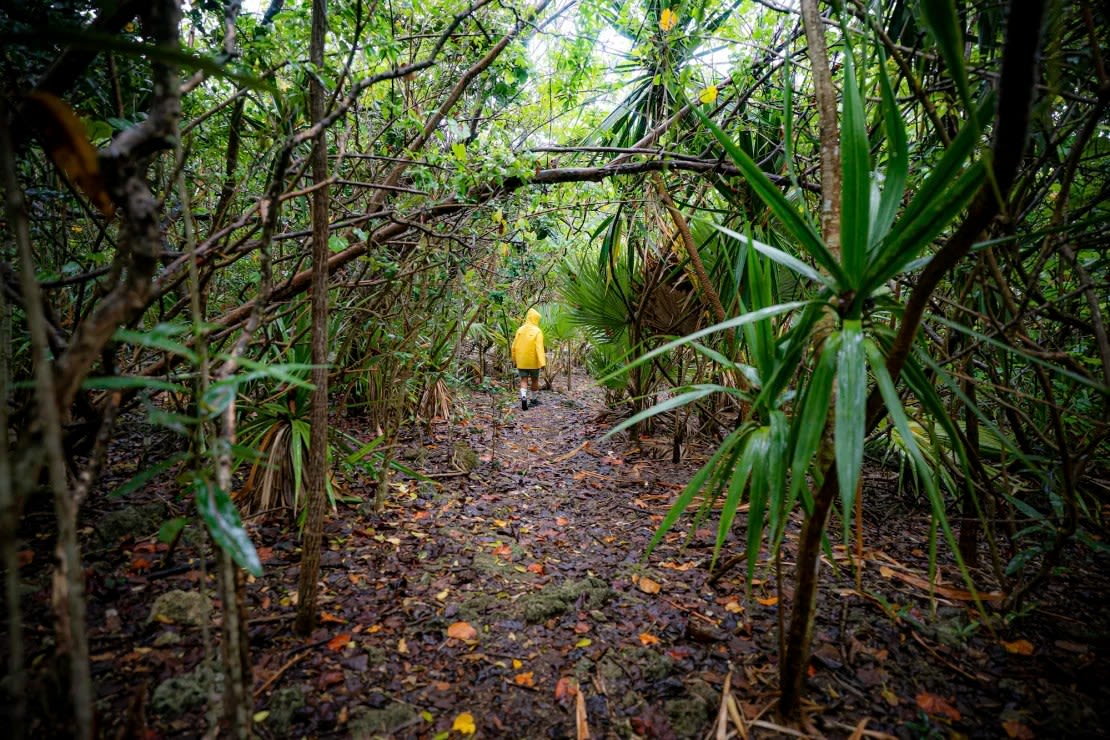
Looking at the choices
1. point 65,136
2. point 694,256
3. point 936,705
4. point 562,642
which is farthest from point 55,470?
point 694,256

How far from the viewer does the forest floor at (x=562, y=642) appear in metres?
1.21

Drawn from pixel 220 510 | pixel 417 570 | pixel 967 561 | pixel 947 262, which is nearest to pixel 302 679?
pixel 417 570

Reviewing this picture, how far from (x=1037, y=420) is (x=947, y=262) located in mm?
2579

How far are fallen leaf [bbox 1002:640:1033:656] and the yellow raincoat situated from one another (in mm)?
4324

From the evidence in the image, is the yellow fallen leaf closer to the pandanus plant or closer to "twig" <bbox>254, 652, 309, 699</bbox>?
"twig" <bbox>254, 652, 309, 699</bbox>

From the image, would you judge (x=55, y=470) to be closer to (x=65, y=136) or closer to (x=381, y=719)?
(x=65, y=136)

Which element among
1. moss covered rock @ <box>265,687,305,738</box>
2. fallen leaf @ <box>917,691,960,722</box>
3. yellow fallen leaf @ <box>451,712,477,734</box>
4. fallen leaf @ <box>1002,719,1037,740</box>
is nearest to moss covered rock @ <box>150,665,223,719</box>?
moss covered rock @ <box>265,687,305,738</box>

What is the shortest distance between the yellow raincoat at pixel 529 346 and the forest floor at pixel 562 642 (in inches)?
122

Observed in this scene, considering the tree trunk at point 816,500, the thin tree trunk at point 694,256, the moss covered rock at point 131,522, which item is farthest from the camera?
the thin tree trunk at point 694,256

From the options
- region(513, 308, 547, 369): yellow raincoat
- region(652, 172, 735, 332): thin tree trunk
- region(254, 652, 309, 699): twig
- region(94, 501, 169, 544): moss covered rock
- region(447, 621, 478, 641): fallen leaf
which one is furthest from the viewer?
region(513, 308, 547, 369): yellow raincoat

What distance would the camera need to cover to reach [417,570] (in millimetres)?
1946

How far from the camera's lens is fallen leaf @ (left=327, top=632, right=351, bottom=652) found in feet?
4.79

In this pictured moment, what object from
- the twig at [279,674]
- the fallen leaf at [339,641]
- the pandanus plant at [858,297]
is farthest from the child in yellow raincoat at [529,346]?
the pandanus plant at [858,297]

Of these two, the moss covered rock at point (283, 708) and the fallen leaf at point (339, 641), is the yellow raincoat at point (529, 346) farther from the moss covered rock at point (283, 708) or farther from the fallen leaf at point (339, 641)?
the moss covered rock at point (283, 708)
